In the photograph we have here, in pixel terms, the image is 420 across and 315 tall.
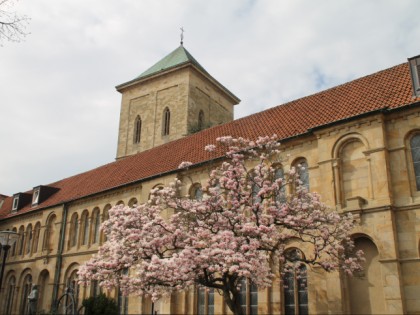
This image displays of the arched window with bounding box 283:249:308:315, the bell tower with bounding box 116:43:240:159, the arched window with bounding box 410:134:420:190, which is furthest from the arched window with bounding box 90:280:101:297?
the arched window with bounding box 410:134:420:190

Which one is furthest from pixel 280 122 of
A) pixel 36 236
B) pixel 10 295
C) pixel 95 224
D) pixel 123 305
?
pixel 10 295

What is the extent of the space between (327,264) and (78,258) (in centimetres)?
2006

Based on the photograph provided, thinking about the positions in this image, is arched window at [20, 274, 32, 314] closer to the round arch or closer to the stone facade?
the stone facade

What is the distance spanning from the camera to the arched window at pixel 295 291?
722 inches

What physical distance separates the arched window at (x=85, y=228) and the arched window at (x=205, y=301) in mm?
11369

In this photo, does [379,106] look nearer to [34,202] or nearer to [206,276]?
[206,276]

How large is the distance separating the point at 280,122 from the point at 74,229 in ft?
56.9

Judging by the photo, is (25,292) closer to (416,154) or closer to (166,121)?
(166,121)

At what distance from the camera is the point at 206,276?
1455 centimetres

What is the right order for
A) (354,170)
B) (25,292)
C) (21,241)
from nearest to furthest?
(354,170)
(25,292)
(21,241)

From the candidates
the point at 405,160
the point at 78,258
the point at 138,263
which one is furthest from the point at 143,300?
the point at 405,160

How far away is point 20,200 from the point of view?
40.1m

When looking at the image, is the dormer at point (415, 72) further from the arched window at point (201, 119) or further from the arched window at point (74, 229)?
the arched window at point (201, 119)

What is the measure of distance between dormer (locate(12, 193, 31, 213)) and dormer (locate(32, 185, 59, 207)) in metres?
2.59
